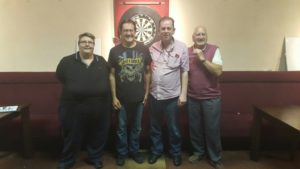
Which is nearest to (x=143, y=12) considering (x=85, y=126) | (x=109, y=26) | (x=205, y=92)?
(x=109, y=26)

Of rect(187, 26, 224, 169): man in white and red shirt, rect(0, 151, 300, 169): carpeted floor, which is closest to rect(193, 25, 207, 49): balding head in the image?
rect(187, 26, 224, 169): man in white and red shirt

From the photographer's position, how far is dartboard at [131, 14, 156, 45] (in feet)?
12.1

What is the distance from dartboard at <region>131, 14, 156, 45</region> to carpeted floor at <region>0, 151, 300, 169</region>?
143 cm

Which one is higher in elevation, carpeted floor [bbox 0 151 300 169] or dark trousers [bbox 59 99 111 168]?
dark trousers [bbox 59 99 111 168]

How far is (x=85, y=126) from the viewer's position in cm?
296

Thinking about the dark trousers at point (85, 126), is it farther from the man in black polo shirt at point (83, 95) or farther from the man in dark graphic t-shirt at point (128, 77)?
the man in dark graphic t-shirt at point (128, 77)

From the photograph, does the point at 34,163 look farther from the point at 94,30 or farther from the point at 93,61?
the point at 94,30

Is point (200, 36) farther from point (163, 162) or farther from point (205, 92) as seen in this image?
point (163, 162)

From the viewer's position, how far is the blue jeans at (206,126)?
9.74 feet

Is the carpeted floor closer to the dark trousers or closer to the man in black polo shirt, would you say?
the dark trousers

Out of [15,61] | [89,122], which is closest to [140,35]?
[89,122]

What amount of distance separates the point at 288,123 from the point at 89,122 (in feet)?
5.92

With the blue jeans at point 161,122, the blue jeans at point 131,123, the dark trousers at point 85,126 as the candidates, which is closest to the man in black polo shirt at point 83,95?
the dark trousers at point 85,126

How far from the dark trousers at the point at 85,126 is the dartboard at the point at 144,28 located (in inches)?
44.9
